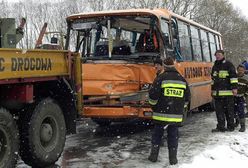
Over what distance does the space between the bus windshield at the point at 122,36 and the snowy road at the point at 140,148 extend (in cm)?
173

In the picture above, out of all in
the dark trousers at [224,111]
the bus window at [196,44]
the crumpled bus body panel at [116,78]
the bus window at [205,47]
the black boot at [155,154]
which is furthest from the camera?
the bus window at [205,47]

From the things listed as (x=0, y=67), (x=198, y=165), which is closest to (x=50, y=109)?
(x=0, y=67)

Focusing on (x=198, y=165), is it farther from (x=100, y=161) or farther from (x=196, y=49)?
(x=196, y=49)

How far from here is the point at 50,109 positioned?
6.75 meters

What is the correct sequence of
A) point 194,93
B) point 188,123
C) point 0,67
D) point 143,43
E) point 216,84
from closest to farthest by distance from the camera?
point 0,67
point 143,43
point 216,84
point 194,93
point 188,123

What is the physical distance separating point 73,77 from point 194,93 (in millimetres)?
4483

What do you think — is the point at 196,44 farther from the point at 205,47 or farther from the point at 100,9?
the point at 100,9

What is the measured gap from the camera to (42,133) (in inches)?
258

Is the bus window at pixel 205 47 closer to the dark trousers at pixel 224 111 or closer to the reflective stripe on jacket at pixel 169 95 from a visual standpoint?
the dark trousers at pixel 224 111

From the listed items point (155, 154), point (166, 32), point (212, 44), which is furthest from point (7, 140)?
point (212, 44)

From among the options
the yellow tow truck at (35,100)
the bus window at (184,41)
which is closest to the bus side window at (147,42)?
the bus window at (184,41)

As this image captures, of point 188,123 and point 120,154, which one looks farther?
point 188,123

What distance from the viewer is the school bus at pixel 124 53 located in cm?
862

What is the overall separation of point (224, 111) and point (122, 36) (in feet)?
9.57
